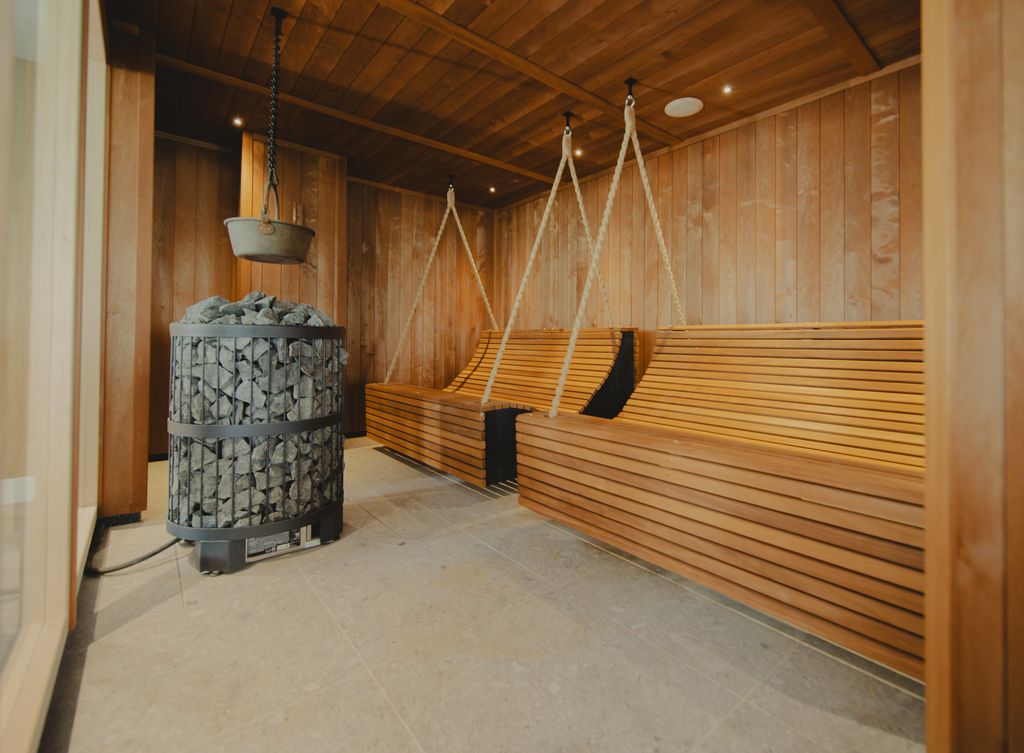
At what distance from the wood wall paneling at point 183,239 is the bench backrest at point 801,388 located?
12.4 feet

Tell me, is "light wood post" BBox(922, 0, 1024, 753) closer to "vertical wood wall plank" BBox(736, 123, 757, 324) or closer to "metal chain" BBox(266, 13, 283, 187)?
"metal chain" BBox(266, 13, 283, 187)

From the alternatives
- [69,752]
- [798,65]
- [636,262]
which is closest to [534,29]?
[798,65]

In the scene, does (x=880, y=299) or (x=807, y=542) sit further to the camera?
(x=880, y=299)

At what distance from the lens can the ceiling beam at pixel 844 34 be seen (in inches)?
96.5

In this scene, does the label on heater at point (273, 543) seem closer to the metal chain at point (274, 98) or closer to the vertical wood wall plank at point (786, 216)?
the metal chain at point (274, 98)

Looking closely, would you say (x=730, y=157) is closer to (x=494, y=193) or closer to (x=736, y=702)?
(x=494, y=193)

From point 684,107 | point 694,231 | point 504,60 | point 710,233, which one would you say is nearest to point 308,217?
point 504,60

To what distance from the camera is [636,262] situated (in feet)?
15.0

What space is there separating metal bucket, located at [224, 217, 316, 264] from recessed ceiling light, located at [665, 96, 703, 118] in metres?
2.66

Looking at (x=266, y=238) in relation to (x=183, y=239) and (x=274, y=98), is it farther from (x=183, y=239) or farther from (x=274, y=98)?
(x=183, y=239)

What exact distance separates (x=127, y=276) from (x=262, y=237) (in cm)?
81

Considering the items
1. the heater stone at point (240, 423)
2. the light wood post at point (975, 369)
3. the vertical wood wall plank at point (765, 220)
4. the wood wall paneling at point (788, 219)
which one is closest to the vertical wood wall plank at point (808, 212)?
the wood wall paneling at point (788, 219)

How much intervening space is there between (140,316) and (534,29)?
2673mm

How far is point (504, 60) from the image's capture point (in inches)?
118
